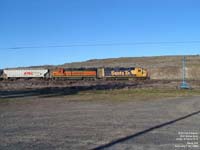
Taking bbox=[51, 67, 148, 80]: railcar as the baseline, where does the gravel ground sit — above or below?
below

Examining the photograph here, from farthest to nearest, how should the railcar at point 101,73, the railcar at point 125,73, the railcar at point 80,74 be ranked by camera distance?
the railcar at point 80,74
the railcar at point 101,73
the railcar at point 125,73

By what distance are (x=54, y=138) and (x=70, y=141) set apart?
2.37 ft

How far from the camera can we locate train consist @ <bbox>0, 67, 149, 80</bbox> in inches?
3245

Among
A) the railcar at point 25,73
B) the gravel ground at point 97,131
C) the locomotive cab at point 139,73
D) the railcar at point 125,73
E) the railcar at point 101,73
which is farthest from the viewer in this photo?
the railcar at point 25,73

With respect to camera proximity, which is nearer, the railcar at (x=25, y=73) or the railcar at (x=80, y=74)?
the railcar at (x=80, y=74)

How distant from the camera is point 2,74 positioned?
91000 millimetres

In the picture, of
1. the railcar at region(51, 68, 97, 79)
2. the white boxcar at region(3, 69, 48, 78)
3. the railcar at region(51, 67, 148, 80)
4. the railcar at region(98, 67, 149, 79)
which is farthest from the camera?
the white boxcar at region(3, 69, 48, 78)

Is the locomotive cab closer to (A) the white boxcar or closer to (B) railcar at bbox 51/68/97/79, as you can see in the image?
(B) railcar at bbox 51/68/97/79

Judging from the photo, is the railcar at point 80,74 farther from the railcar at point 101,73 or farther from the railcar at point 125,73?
the railcar at point 125,73

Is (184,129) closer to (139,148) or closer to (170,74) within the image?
(139,148)

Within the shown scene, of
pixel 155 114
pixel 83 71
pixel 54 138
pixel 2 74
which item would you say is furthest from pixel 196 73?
pixel 54 138

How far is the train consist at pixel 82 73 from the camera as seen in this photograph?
8243cm

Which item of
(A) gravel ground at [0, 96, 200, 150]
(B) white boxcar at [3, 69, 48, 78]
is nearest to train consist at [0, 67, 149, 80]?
(B) white boxcar at [3, 69, 48, 78]

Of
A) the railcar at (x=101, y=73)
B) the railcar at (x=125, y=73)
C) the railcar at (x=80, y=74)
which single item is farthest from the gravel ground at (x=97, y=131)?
the railcar at (x=80, y=74)
